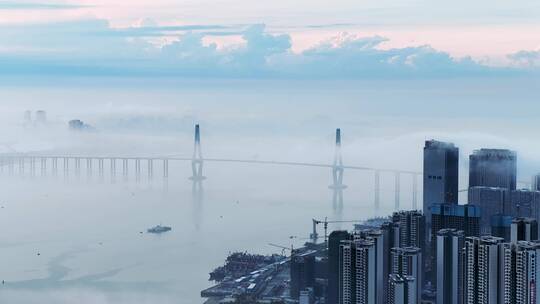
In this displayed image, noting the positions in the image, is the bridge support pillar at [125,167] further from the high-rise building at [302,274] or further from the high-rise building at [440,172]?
the high-rise building at [302,274]

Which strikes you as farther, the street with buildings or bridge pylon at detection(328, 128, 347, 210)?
bridge pylon at detection(328, 128, 347, 210)

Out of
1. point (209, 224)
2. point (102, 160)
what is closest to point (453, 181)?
point (209, 224)

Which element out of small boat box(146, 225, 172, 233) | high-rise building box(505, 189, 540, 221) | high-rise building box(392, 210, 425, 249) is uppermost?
high-rise building box(505, 189, 540, 221)

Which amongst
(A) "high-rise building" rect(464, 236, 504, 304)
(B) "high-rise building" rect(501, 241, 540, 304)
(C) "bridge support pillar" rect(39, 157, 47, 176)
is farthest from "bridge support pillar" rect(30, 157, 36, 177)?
(B) "high-rise building" rect(501, 241, 540, 304)

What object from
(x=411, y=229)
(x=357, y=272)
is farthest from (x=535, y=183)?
(x=357, y=272)

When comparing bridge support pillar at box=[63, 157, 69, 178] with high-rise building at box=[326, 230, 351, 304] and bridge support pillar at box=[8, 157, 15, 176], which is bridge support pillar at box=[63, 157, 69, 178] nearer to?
bridge support pillar at box=[8, 157, 15, 176]

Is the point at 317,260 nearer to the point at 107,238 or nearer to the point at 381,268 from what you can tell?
the point at 381,268

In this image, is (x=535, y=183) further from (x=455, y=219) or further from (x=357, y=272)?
(x=357, y=272)
